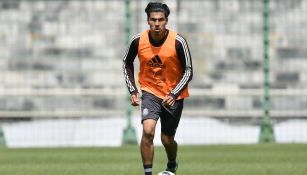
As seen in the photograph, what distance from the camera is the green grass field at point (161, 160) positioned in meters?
13.4

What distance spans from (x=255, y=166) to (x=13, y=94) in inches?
376

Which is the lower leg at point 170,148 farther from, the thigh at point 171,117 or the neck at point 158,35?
the neck at point 158,35

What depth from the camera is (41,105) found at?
2305 centimetres

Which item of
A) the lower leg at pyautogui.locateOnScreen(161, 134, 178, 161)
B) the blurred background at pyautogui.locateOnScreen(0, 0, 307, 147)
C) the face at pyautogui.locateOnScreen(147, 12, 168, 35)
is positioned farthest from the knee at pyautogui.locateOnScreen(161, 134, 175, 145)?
the blurred background at pyautogui.locateOnScreen(0, 0, 307, 147)

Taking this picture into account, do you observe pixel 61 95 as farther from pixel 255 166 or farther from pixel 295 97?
pixel 255 166

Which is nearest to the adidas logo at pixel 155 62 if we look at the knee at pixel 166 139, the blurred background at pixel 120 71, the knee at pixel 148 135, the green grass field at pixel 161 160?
the knee at pixel 148 135

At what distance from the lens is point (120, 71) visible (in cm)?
2408

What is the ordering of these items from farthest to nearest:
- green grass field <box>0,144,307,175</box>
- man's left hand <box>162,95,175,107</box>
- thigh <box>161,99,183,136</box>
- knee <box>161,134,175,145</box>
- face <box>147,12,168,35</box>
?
green grass field <box>0,144,307,175</box>
knee <box>161,134,175,145</box>
thigh <box>161,99,183,136</box>
man's left hand <box>162,95,175,107</box>
face <box>147,12,168,35</box>

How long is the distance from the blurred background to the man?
9612 millimetres

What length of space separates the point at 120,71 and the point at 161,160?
841 cm

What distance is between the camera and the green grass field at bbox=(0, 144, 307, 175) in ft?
44.1

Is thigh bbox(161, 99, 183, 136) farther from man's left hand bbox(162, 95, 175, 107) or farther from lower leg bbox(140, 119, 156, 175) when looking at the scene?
lower leg bbox(140, 119, 156, 175)

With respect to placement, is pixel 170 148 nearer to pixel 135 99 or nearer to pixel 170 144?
pixel 170 144

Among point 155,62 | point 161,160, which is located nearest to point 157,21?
point 155,62
